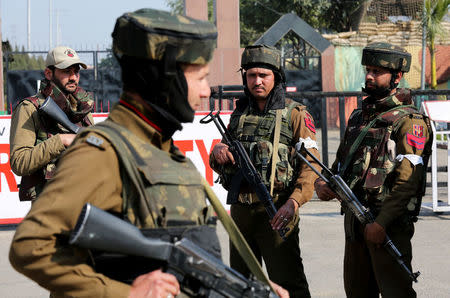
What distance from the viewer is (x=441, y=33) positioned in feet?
97.2

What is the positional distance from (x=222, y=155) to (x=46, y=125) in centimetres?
120

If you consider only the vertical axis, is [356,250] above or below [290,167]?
below

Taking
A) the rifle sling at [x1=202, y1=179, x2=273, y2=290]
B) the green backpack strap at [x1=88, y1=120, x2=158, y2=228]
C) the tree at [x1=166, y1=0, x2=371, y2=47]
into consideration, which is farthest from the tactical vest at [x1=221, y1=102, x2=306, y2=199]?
the tree at [x1=166, y1=0, x2=371, y2=47]

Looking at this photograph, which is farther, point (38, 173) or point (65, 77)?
point (65, 77)

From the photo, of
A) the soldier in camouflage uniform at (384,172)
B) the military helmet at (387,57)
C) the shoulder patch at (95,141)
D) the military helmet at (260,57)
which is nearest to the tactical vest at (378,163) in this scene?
the soldier in camouflage uniform at (384,172)

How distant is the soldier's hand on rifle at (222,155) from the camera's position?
468cm

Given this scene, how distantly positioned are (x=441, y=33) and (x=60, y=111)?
27.9 meters

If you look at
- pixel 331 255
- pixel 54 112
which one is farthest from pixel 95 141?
pixel 331 255

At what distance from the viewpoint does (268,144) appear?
457 centimetres

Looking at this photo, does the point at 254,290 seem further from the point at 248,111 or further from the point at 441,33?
the point at 441,33

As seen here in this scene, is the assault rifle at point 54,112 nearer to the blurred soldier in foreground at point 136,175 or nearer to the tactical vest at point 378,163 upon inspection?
the tactical vest at point 378,163

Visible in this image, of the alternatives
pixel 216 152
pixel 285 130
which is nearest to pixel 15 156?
pixel 216 152

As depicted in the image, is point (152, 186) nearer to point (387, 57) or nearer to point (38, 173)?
point (38, 173)

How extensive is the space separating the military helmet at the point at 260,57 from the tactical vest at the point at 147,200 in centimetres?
257
